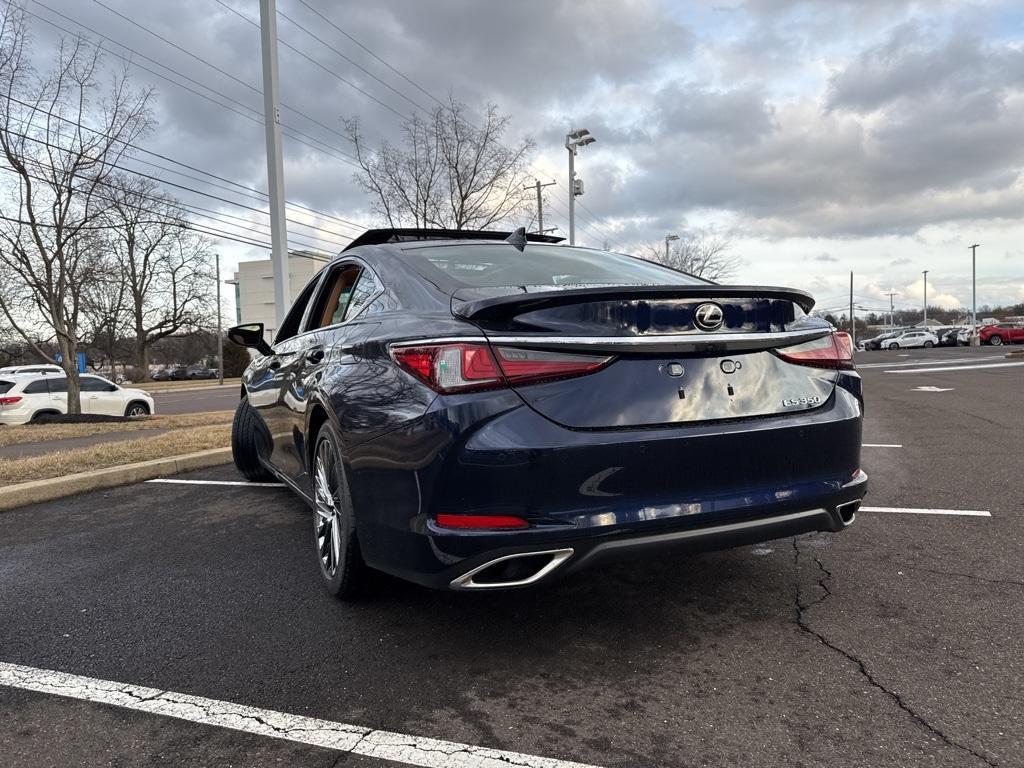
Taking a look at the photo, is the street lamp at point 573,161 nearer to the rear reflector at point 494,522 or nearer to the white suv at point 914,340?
the rear reflector at point 494,522

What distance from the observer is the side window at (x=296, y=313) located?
445 cm

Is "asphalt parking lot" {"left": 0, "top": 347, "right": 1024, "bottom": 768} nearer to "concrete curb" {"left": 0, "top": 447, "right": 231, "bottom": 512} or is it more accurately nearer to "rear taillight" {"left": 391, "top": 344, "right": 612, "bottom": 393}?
"rear taillight" {"left": 391, "top": 344, "right": 612, "bottom": 393}

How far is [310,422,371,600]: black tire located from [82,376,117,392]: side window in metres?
18.1

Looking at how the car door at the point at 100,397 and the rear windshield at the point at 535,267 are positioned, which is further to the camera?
the car door at the point at 100,397

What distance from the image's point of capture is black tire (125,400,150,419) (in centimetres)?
1941

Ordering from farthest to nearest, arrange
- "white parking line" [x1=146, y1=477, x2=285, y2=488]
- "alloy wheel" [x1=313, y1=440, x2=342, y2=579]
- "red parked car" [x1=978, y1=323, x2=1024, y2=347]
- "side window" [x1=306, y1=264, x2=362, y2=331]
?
"red parked car" [x1=978, y1=323, x2=1024, y2=347] < "white parking line" [x1=146, y1=477, x2=285, y2=488] < "side window" [x1=306, y1=264, x2=362, y2=331] < "alloy wheel" [x1=313, y1=440, x2=342, y2=579]

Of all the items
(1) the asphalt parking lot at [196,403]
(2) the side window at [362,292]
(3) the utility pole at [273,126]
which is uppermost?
(3) the utility pole at [273,126]

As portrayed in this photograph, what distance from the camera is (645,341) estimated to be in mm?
2402

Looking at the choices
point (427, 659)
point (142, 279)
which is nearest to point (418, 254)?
point (427, 659)

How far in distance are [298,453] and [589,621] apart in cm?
178

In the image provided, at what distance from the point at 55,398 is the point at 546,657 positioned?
1866 centimetres

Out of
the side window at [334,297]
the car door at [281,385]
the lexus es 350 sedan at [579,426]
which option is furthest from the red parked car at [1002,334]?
the side window at [334,297]

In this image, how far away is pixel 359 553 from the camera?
2934mm

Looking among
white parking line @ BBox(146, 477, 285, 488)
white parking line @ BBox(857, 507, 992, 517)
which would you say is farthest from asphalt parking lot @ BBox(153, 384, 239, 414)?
white parking line @ BBox(857, 507, 992, 517)
